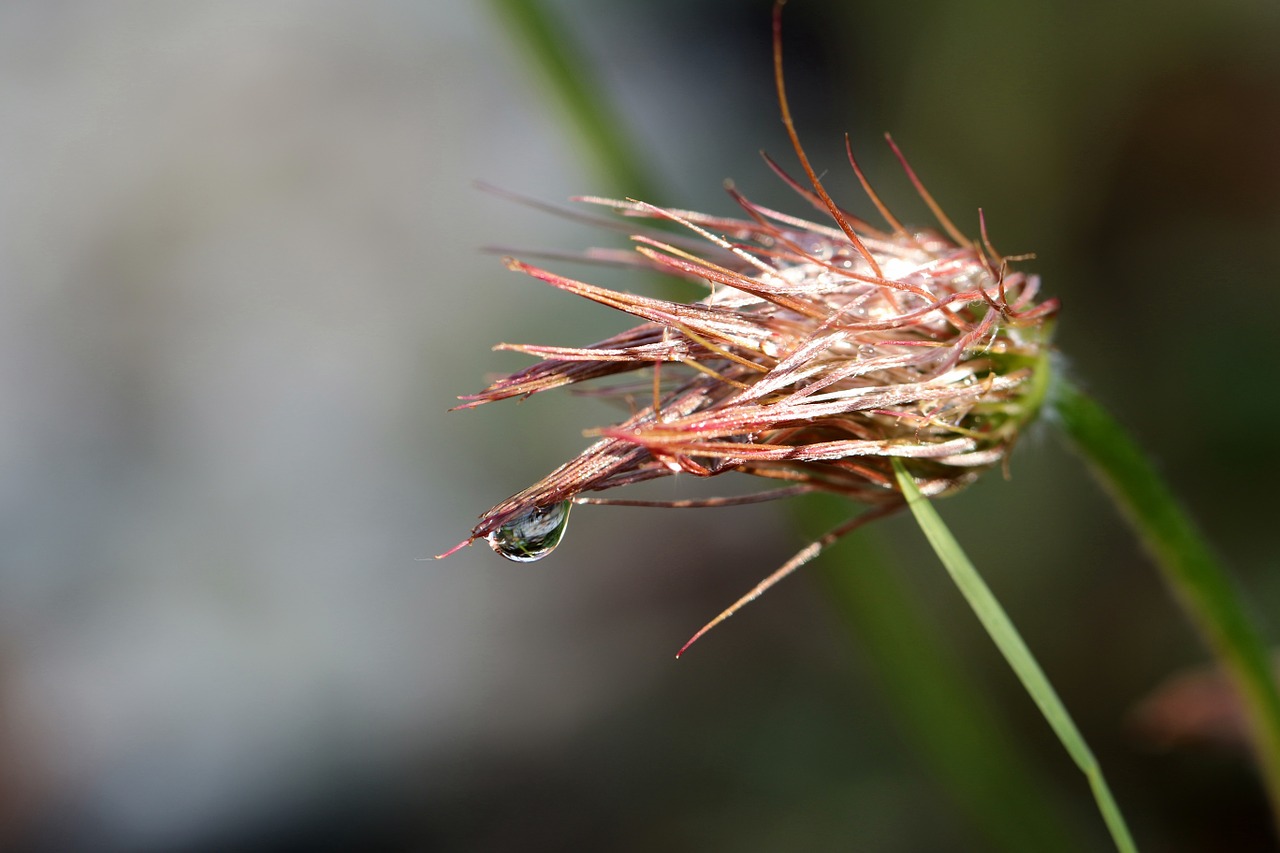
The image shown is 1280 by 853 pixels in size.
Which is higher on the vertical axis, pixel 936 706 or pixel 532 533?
pixel 532 533

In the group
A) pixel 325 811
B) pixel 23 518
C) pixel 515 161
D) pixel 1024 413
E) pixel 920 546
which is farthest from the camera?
pixel 515 161

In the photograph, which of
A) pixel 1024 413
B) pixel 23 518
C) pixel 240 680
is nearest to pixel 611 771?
pixel 240 680

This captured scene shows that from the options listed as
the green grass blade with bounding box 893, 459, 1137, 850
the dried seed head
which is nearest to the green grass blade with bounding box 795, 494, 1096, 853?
the dried seed head

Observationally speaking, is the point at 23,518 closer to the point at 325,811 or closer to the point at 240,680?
the point at 240,680

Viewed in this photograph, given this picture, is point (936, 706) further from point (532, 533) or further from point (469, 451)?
point (469, 451)

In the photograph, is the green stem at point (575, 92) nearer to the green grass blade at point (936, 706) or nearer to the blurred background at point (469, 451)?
the green grass blade at point (936, 706)

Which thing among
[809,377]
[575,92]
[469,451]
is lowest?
[809,377]

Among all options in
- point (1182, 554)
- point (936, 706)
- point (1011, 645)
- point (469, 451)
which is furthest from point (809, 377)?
point (469, 451)
